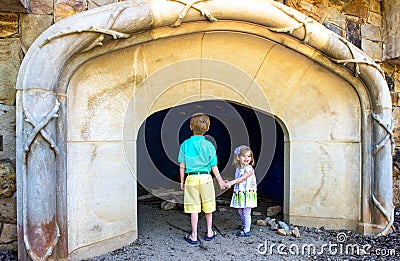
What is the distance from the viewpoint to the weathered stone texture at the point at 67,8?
2211 mm

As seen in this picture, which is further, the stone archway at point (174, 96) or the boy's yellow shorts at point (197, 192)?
the boy's yellow shorts at point (197, 192)

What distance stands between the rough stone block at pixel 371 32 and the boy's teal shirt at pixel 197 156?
1982 millimetres

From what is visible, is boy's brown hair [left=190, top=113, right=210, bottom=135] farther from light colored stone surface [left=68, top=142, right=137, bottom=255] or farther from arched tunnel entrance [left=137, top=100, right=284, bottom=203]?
arched tunnel entrance [left=137, top=100, right=284, bottom=203]

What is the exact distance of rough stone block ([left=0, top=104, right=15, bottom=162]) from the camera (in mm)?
2229

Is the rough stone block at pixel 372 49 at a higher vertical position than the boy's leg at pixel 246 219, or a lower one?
higher

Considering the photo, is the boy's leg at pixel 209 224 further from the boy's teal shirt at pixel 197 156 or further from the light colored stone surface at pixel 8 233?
the light colored stone surface at pixel 8 233

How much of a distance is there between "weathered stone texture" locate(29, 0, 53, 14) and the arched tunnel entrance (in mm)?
2436

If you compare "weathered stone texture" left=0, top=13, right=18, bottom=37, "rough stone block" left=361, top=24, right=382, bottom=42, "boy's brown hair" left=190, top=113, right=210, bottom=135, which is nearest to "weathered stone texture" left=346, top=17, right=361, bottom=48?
"rough stone block" left=361, top=24, right=382, bottom=42

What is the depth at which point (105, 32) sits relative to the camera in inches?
81.6

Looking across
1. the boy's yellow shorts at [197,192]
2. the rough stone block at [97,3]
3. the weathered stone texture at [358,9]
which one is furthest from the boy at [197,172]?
the weathered stone texture at [358,9]

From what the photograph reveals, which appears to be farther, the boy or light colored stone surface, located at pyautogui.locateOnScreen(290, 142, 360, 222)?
light colored stone surface, located at pyautogui.locateOnScreen(290, 142, 360, 222)

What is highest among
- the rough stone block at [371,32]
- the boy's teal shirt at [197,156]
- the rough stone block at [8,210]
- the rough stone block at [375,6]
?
the rough stone block at [375,6]

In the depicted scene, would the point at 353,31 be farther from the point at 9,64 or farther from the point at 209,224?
the point at 9,64

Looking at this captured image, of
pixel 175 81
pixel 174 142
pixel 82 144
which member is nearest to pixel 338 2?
pixel 175 81
